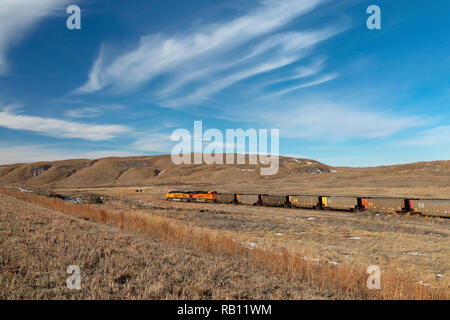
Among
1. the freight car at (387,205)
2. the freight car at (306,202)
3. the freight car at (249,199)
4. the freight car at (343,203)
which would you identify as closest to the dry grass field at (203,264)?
the freight car at (387,205)

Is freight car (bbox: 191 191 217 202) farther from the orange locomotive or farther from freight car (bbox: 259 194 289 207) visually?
freight car (bbox: 259 194 289 207)

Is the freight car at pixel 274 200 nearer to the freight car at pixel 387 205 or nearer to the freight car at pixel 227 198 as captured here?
the freight car at pixel 227 198

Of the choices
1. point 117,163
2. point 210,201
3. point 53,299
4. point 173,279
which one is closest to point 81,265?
point 53,299

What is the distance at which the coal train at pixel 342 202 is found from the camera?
25947 millimetres

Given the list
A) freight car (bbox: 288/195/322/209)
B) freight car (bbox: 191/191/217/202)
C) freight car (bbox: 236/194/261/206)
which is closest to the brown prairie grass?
freight car (bbox: 288/195/322/209)

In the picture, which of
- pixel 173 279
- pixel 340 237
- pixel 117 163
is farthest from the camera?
pixel 117 163

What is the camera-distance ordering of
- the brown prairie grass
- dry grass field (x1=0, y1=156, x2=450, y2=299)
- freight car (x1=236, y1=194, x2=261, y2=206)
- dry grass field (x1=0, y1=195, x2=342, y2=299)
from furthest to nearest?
freight car (x1=236, y1=194, x2=261, y2=206) < the brown prairie grass < dry grass field (x1=0, y1=156, x2=450, y2=299) < dry grass field (x1=0, y1=195, x2=342, y2=299)

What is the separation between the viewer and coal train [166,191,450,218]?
85.1 feet

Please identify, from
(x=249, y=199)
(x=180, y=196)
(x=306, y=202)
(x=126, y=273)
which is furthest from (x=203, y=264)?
(x=180, y=196)

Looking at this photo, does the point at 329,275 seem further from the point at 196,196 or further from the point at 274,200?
the point at 196,196
